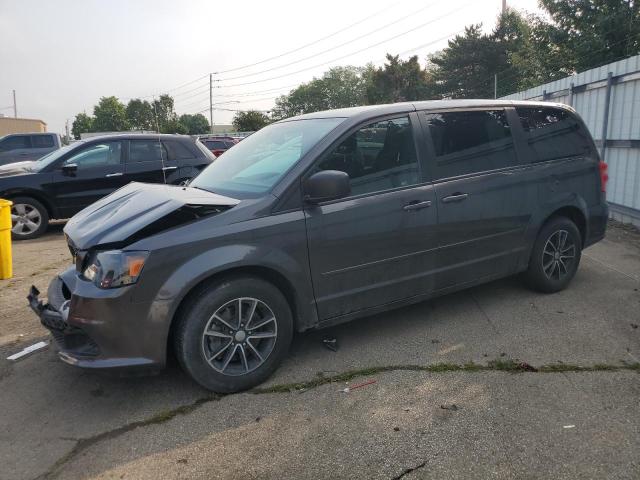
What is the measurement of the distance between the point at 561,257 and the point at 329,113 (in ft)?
8.59

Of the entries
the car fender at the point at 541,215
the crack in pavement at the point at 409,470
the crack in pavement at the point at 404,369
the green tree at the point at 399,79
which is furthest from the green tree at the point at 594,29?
the green tree at the point at 399,79

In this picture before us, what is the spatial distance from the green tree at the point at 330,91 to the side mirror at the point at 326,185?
330 feet

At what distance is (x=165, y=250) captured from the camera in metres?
2.98

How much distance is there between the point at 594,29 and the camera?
2097 cm

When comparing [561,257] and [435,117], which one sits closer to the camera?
[435,117]

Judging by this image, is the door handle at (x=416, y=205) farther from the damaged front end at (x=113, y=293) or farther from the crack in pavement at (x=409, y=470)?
the crack in pavement at (x=409, y=470)

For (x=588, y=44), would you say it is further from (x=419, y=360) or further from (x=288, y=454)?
(x=288, y=454)

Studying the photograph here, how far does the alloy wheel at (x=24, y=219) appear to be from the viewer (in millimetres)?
8289

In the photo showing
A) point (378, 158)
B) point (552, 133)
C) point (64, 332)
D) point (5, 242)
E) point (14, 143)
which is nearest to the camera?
point (64, 332)

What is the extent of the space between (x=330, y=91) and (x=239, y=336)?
10425 cm

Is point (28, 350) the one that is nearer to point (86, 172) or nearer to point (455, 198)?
point (455, 198)

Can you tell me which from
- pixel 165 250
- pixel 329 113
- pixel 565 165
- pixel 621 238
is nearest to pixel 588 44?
pixel 621 238

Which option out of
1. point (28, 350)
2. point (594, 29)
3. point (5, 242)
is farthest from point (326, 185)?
point (594, 29)

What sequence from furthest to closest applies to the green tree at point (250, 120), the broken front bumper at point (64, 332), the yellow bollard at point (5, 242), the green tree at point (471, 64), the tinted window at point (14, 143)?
1. the green tree at point (250, 120)
2. the green tree at point (471, 64)
3. the tinted window at point (14, 143)
4. the yellow bollard at point (5, 242)
5. the broken front bumper at point (64, 332)
